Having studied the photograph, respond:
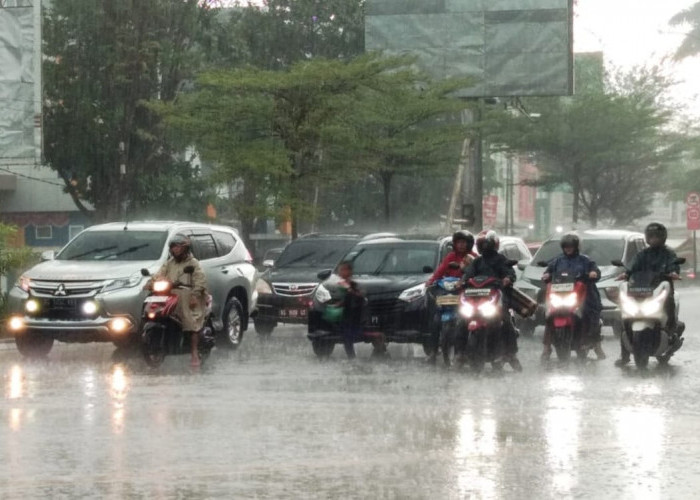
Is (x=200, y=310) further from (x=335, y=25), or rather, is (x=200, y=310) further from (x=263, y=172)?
(x=335, y=25)

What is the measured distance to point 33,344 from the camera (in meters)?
20.4

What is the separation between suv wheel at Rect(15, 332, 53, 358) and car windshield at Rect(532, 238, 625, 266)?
28.5 ft

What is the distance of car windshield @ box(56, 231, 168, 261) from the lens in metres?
21.3

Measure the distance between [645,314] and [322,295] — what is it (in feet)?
13.8

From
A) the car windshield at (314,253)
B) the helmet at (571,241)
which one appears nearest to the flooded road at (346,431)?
the helmet at (571,241)

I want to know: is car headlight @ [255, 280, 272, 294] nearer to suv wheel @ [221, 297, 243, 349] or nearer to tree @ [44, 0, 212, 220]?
suv wheel @ [221, 297, 243, 349]

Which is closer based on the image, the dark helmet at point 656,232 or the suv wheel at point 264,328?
the dark helmet at point 656,232

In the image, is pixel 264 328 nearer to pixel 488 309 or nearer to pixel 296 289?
pixel 296 289

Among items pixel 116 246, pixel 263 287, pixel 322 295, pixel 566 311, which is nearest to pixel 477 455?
pixel 566 311

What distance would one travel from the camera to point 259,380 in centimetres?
1677

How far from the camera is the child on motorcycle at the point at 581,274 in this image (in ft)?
64.9

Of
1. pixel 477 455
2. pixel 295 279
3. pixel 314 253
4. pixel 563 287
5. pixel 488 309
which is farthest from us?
pixel 314 253

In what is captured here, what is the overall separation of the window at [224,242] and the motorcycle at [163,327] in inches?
143

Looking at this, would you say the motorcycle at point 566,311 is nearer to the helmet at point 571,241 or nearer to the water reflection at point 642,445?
the helmet at point 571,241
